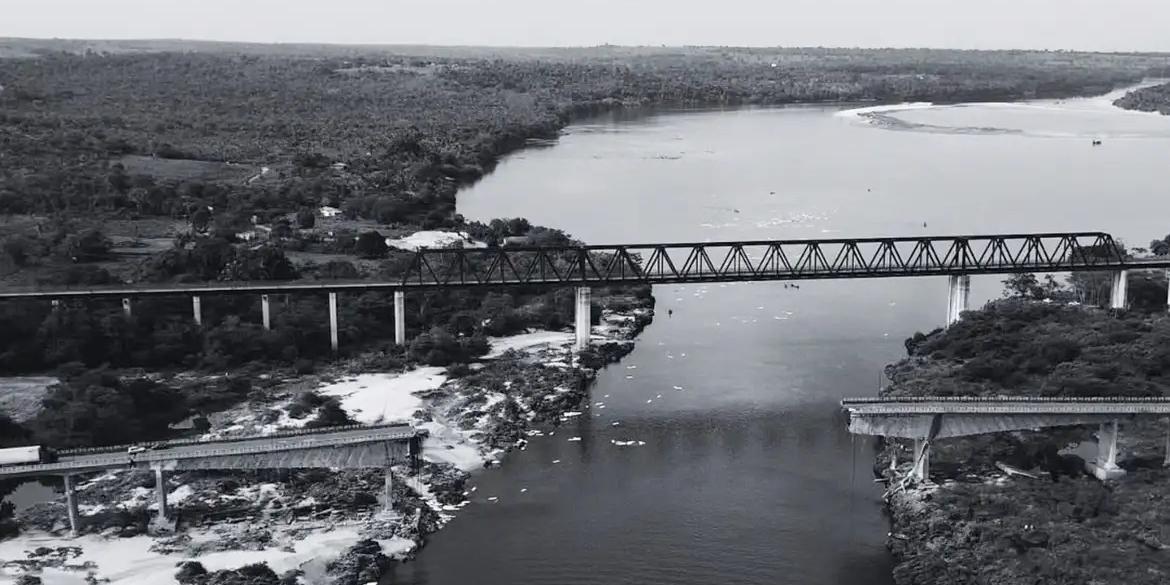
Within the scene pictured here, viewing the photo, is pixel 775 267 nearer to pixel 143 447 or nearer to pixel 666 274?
pixel 666 274

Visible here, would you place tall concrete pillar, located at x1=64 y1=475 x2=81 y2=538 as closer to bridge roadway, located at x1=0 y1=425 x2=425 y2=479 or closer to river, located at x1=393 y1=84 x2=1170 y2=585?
bridge roadway, located at x1=0 y1=425 x2=425 y2=479

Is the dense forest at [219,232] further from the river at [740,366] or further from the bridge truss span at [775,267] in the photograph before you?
the river at [740,366]

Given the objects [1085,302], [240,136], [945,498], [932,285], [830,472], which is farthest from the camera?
[240,136]

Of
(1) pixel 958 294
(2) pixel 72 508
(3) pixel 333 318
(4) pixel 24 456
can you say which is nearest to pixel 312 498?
(2) pixel 72 508

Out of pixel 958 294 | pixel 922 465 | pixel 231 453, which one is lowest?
pixel 922 465

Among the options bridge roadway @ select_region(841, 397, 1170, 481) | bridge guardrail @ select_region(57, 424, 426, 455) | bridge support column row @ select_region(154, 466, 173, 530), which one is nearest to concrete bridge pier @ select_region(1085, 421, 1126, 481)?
bridge roadway @ select_region(841, 397, 1170, 481)

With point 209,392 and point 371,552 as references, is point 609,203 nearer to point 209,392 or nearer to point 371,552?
point 209,392

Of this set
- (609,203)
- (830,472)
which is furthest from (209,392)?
(609,203)

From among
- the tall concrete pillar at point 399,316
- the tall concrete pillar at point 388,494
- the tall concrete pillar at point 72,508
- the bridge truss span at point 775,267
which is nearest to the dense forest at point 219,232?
the tall concrete pillar at point 399,316
